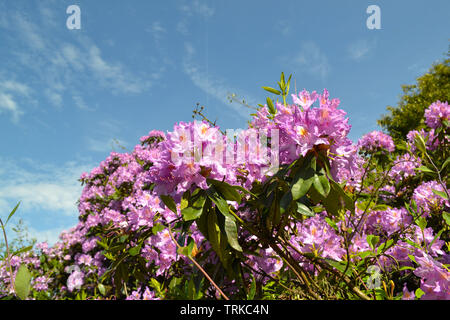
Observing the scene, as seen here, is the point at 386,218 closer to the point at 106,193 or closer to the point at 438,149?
the point at 438,149

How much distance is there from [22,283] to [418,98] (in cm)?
1780

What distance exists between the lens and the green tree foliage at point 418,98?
46.7 feet

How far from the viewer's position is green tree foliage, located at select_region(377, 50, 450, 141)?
1423cm

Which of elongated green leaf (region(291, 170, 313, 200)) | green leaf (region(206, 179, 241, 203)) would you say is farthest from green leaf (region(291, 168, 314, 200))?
green leaf (region(206, 179, 241, 203))

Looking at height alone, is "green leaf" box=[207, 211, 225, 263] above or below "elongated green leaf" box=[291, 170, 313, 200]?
below

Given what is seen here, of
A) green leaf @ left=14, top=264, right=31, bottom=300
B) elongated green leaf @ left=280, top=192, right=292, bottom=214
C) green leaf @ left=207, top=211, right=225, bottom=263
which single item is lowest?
green leaf @ left=14, top=264, right=31, bottom=300

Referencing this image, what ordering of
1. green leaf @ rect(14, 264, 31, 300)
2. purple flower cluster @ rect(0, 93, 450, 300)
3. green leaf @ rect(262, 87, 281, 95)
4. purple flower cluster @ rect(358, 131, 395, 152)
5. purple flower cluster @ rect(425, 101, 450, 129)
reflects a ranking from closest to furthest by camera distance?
green leaf @ rect(14, 264, 31, 300), purple flower cluster @ rect(0, 93, 450, 300), green leaf @ rect(262, 87, 281, 95), purple flower cluster @ rect(425, 101, 450, 129), purple flower cluster @ rect(358, 131, 395, 152)

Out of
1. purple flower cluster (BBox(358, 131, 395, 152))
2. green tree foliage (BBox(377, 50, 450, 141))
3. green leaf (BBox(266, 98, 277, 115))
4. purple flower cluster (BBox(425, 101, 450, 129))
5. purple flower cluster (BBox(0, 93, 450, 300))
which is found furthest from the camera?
green tree foliage (BBox(377, 50, 450, 141))

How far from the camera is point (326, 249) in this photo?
1.57 m

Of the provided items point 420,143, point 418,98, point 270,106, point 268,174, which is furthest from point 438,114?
point 418,98

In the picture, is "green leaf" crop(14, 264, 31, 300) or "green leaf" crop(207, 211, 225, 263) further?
"green leaf" crop(207, 211, 225, 263)

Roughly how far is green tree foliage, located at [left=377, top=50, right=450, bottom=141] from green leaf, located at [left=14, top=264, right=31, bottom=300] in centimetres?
1484

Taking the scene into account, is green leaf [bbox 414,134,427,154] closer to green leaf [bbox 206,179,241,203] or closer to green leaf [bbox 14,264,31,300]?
green leaf [bbox 206,179,241,203]
